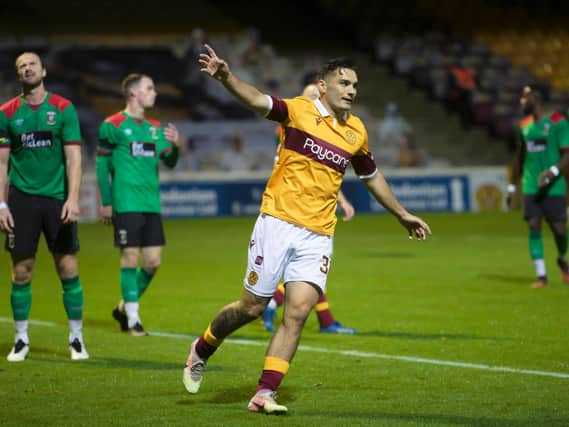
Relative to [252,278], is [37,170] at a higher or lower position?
higher

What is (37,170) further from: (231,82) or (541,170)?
(541,170)

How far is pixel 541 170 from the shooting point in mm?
13781

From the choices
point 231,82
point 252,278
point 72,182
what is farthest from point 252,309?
point 72,182

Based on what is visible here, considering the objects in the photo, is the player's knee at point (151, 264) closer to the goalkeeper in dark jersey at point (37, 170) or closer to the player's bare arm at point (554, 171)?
the goalkeeper in dark jersey at point (37, 170)

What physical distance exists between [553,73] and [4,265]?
75.9 feet

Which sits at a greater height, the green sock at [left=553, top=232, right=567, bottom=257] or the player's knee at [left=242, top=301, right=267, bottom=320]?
the player's knee at [left=242, top=301, right=267, bottom=320]

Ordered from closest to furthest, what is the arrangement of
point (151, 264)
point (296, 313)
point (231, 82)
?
point (231, 82) < point (296, 313) < point (151, 264)

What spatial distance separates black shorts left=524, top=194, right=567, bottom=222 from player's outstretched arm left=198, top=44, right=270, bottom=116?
308 inches

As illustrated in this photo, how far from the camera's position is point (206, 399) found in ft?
23.4

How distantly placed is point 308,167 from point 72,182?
2423mm

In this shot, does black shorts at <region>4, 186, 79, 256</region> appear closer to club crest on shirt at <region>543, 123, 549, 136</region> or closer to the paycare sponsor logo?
the paycare sponsor logo

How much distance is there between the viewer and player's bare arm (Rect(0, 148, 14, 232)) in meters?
8.37

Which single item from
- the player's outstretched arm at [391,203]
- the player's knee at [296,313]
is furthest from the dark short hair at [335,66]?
the player's knee at [296,313]

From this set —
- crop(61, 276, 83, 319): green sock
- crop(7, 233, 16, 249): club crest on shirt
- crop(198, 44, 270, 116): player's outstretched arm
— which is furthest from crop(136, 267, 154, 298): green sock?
crop(198, 44, 270, 116): player's outstretched arm
